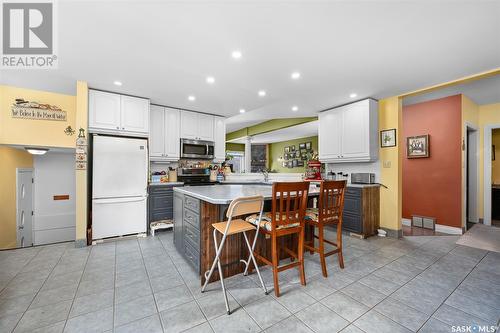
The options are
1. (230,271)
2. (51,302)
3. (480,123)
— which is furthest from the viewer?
(480,123)

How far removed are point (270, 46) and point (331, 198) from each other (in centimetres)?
184

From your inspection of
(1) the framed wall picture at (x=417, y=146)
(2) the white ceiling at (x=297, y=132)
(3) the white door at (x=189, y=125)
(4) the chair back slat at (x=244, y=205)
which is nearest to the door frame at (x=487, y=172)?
(1) the framed wall picture at (x=417, y=146)

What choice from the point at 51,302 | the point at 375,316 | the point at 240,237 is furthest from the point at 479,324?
the point at 51,302

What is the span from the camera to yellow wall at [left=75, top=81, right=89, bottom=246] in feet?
→ 10.3

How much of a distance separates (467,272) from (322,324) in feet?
6.93

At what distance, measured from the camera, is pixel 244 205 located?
1.76 meters

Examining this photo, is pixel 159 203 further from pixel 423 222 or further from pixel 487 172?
pixel 487 172

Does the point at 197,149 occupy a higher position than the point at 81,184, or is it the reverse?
the point at 197,149

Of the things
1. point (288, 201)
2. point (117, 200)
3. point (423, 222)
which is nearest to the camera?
point (288, 201)

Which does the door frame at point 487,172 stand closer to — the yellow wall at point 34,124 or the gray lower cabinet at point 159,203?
the gray lower cabinet at point 159,203

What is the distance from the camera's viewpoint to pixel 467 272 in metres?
2.35

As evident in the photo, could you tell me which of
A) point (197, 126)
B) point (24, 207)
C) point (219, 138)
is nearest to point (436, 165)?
point (219, 138)

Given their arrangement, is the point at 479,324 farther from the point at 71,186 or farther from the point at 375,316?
the point at 71,186
